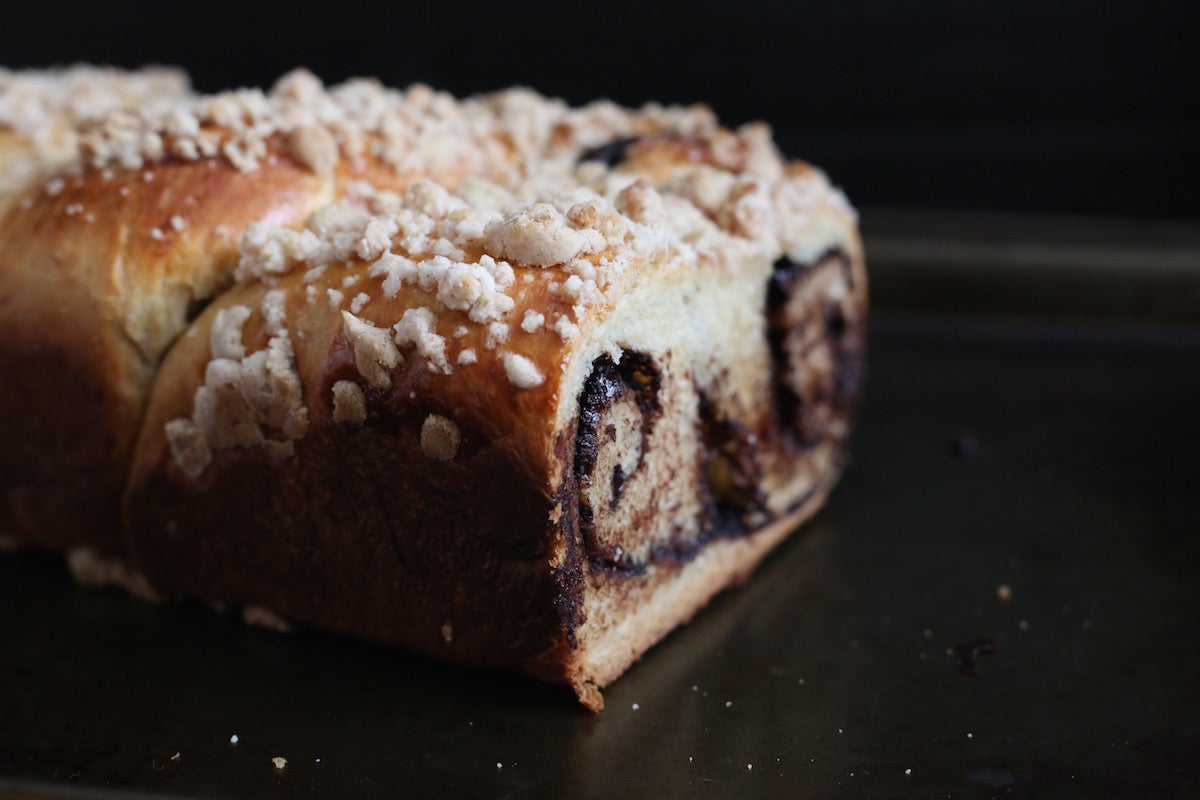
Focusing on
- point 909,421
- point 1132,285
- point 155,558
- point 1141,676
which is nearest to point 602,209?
point 155,558

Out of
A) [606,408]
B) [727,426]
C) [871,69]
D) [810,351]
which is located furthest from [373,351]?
[871,69]

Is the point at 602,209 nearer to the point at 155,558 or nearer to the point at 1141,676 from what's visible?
the point at 155,558

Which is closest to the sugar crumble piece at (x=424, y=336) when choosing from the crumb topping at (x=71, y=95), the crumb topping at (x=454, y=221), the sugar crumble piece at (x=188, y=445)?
the crumb topping at (x=454, y=221)

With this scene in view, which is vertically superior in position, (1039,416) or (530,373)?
(530,373)

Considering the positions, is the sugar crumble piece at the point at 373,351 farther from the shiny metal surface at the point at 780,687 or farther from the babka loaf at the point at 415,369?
the shiny metal surface at the point at 780,687

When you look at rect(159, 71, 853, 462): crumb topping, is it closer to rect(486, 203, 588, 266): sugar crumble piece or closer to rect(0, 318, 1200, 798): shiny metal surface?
rect(486, 203, 588, 266): sugar crumble piece

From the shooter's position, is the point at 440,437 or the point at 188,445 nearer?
the point at 440,437

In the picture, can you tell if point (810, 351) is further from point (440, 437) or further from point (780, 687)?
point (440, 437)
